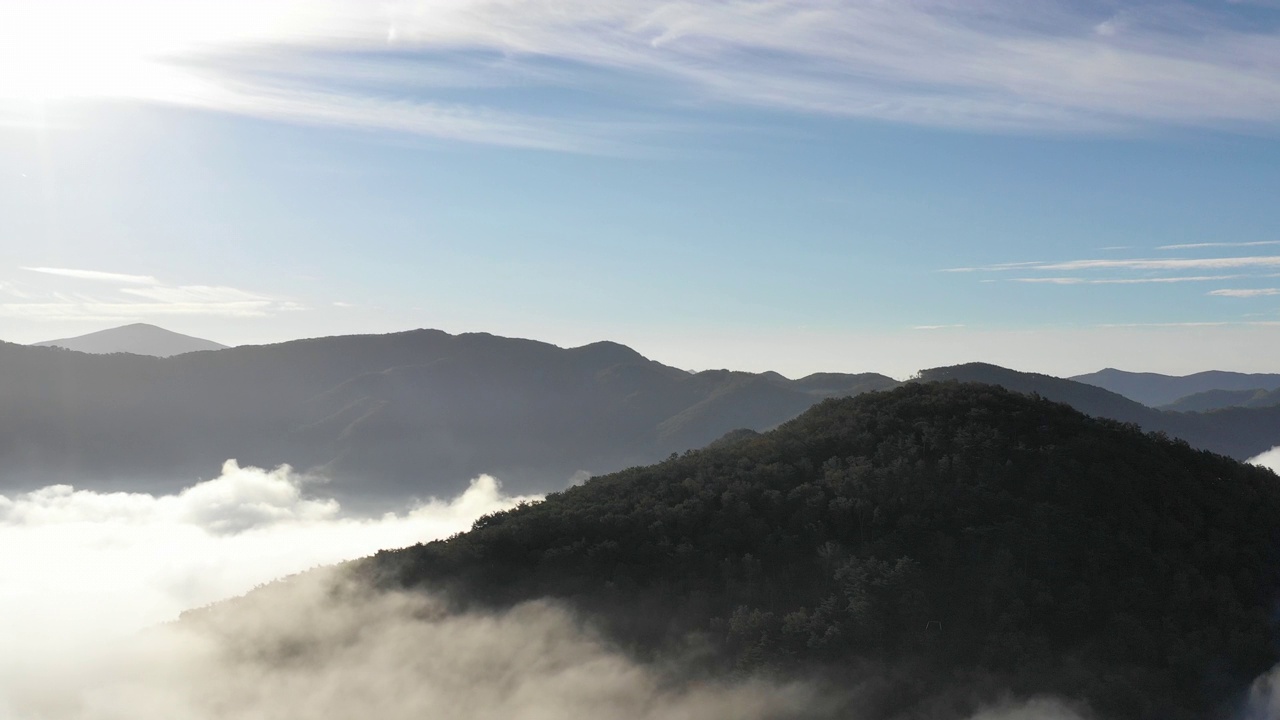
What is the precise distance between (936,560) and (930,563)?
0.41 meters

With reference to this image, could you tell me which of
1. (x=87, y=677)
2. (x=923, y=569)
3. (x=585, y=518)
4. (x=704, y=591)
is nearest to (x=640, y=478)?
(x=585, y=518)

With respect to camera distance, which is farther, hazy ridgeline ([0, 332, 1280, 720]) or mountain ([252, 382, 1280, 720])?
mountain ([252, 382, 1280, 720])

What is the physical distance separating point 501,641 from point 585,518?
41.4 feet

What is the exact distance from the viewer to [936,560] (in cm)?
5044

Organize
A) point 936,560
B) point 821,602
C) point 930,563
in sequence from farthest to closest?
point 936,560 < point 930,563 < point 821,602

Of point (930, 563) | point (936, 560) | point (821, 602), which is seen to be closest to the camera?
point (821, 602)

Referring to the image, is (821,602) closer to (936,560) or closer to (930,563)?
(930,563)

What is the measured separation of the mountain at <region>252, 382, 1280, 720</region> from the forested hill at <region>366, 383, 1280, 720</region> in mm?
133

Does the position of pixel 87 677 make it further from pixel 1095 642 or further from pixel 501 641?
pixel 1095 642

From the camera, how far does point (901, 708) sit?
41.1 metres

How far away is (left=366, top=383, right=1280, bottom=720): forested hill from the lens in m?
43.2

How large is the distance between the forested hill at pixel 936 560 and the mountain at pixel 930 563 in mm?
133

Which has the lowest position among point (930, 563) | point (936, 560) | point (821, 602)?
point (821, 602)

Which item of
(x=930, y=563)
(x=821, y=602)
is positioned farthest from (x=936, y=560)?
(x=821, y=602)
